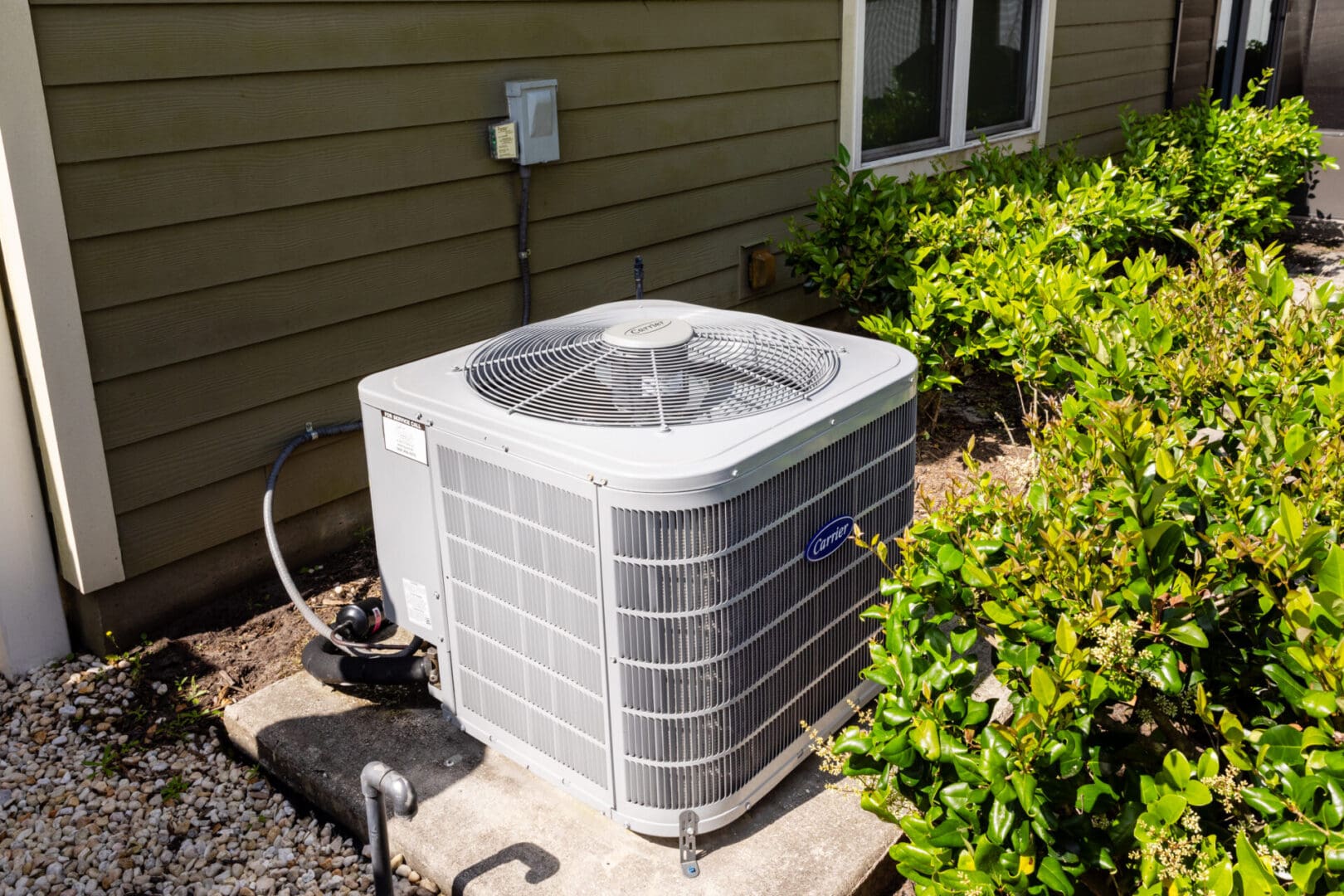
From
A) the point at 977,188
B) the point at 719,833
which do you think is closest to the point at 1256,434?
the point at 719,833

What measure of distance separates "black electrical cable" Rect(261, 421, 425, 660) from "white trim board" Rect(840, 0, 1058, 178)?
2617 mm

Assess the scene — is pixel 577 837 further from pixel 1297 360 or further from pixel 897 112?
pixel 897 112

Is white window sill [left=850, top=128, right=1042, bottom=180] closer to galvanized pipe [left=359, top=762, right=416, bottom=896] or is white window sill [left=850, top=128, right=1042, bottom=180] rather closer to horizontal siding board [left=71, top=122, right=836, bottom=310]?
horizontal siding board [left=71, top=122, right=836, bottom=310]

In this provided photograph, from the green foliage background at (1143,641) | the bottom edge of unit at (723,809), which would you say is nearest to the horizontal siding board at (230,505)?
the bottom edge of unit at (723,809)

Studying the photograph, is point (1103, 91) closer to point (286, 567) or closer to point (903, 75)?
point (903, 75)

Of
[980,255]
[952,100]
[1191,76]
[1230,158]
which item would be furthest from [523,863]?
[1191,76]

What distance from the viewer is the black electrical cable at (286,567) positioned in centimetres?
267

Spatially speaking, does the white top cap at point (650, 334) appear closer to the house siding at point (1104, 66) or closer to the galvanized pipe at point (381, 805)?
the galvanized pipe at point (381, 805)

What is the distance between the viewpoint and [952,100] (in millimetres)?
5488

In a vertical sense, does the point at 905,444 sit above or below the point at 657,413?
below

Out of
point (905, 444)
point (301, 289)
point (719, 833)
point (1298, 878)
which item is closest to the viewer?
point (1298, 878)

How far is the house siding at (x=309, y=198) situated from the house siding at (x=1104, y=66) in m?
3.11

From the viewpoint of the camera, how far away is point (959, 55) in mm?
5453

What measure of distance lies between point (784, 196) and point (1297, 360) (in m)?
2.77
